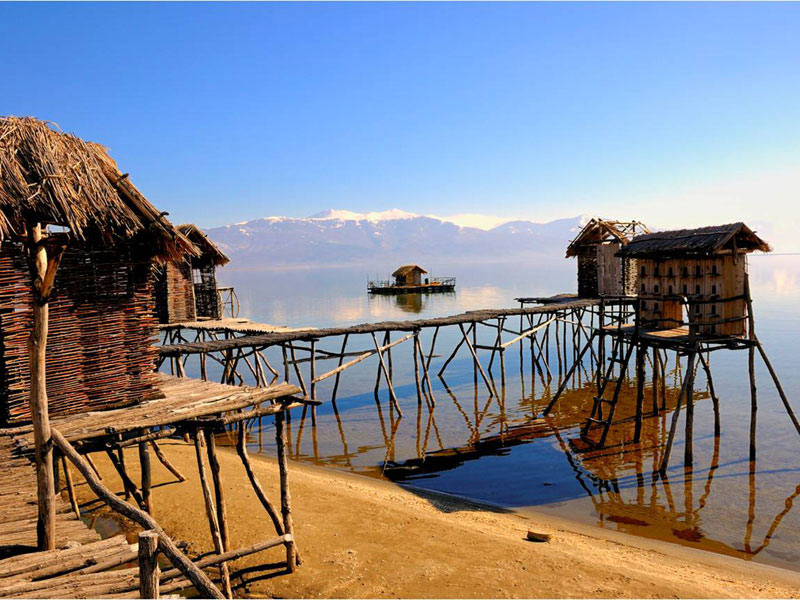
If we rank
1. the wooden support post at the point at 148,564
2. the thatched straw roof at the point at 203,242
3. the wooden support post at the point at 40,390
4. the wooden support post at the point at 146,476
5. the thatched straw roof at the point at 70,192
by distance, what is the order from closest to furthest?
1. the wooden support post at the point at 148,564
2. the wooden support post at the point at 40,390
3. the thatched straw roof at the point at 70,192
4. the wooden support post at the point at 146,476
5. the thatched straw roof at the point at 203,242

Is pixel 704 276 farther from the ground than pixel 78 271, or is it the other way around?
pixel 78 271

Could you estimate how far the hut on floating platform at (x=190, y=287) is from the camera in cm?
2573

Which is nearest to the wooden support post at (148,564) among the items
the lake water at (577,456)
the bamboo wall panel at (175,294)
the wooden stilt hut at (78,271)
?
the wooden stilt hut at (78,271)

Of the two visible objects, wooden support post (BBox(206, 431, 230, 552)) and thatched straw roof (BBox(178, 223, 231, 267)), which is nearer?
wooden support post (BBox(206, 431, 230, 552))

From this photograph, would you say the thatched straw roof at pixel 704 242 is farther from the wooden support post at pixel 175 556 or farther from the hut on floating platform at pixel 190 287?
the hut on floating platform at pixel 190 287

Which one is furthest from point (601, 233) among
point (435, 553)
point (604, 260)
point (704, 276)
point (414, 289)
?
point (414, 289)

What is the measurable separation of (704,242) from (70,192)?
1404cm

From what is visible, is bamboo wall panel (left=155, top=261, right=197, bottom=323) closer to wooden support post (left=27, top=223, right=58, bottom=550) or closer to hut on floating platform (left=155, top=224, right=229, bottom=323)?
hut on floating platform (left=155, top=224, right=229, bottom=323)

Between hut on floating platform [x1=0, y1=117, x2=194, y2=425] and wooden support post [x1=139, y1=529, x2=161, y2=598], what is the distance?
3.94m

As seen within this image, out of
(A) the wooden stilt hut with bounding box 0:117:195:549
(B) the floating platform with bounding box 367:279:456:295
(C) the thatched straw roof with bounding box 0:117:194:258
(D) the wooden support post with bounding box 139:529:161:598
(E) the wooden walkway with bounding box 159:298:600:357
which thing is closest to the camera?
(D) the wooden support post with bounding box 139:529:161:598

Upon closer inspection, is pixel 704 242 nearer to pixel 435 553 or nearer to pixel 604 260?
pixel 435 553

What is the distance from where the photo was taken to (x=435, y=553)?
31.0 feet

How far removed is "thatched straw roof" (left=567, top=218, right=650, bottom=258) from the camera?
101 ft

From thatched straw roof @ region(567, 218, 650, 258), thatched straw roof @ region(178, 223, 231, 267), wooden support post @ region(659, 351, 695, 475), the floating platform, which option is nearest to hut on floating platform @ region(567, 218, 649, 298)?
thatched straw roof @ region(567, 218, 650, 258)
